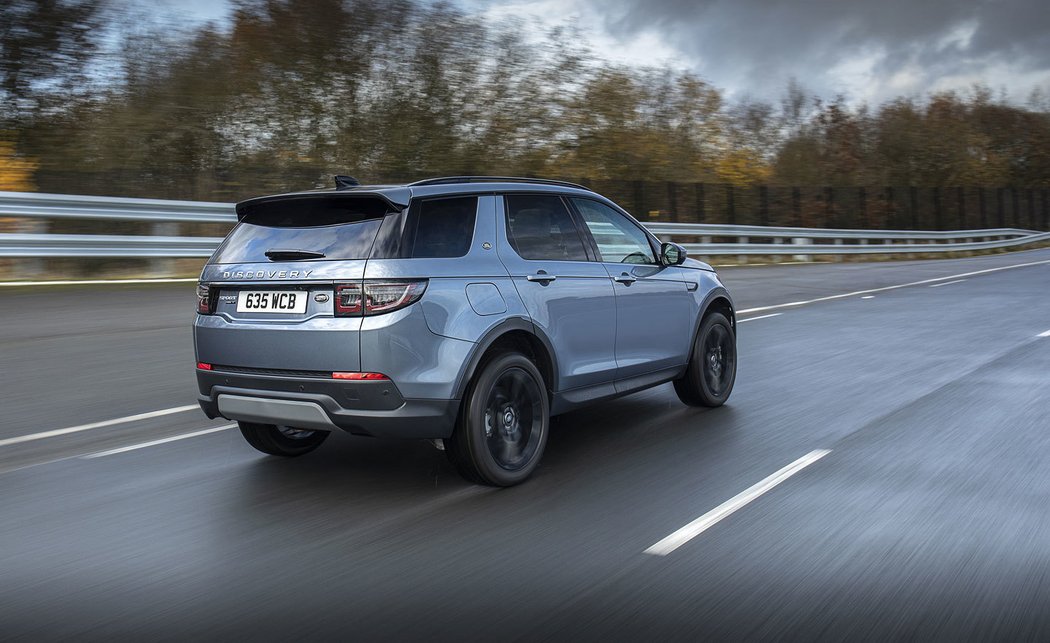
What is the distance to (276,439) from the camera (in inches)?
241

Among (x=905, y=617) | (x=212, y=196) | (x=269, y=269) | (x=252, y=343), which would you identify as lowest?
(x=905, y=617)

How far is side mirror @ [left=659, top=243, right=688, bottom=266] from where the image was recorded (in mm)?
7180

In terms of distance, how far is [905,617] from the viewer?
366 centimetres

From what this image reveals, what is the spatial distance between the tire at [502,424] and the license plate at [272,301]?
97 centimetres

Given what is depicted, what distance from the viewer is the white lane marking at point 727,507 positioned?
4.50 metres

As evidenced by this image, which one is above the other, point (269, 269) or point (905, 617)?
point (269, 269)

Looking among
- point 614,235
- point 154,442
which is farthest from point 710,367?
point 154,442

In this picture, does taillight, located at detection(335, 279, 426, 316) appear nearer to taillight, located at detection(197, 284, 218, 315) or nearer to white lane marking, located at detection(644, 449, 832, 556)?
taillight, located at detection(197, 284, 218, 315)

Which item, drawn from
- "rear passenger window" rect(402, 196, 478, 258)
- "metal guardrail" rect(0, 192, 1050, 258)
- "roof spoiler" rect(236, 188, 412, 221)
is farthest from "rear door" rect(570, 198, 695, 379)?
"metal guardrail" rect(0, 192, 1050, 258)

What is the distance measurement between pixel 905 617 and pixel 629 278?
3.39m

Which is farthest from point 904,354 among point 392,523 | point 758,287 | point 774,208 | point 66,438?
point 774,208

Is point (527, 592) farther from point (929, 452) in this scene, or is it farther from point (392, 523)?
point (929, 452)

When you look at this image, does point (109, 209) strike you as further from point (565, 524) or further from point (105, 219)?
point (565, 524)

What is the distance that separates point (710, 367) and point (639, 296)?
1308mm
